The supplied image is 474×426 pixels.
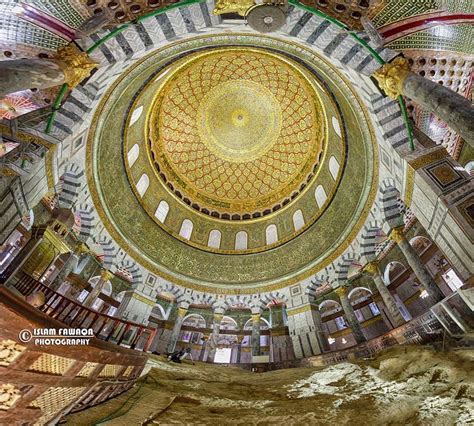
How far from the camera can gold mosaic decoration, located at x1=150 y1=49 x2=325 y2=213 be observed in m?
15.4

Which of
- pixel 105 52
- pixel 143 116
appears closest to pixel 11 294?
pixel 105 52

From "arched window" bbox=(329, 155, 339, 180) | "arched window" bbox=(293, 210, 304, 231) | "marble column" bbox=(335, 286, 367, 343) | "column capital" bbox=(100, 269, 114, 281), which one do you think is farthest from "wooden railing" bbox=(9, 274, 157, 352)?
"arched window" bbox=(329, 155, 339, 180)

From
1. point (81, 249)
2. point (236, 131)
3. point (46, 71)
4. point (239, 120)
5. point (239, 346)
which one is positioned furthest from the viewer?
point (236, 131)

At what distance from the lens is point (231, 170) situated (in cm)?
1850

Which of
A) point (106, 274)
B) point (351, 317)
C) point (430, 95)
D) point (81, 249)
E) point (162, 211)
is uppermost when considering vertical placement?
point (162, 211)

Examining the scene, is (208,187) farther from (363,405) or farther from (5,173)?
(363,405)

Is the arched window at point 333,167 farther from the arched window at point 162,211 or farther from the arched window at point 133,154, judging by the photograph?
the arched window at point 133,154

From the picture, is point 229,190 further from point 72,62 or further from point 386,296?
point 72,62

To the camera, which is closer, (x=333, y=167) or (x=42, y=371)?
(x=42, y=371)

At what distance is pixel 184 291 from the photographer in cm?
1506

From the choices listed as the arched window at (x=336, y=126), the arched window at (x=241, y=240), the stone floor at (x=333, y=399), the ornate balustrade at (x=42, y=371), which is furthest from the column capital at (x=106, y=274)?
the arched window at (x=336, y=126)

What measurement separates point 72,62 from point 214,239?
39.1 ft

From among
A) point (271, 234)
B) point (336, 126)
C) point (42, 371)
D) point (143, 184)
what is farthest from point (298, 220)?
point (42, 371)

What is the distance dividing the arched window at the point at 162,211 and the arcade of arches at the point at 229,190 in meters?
0.10
